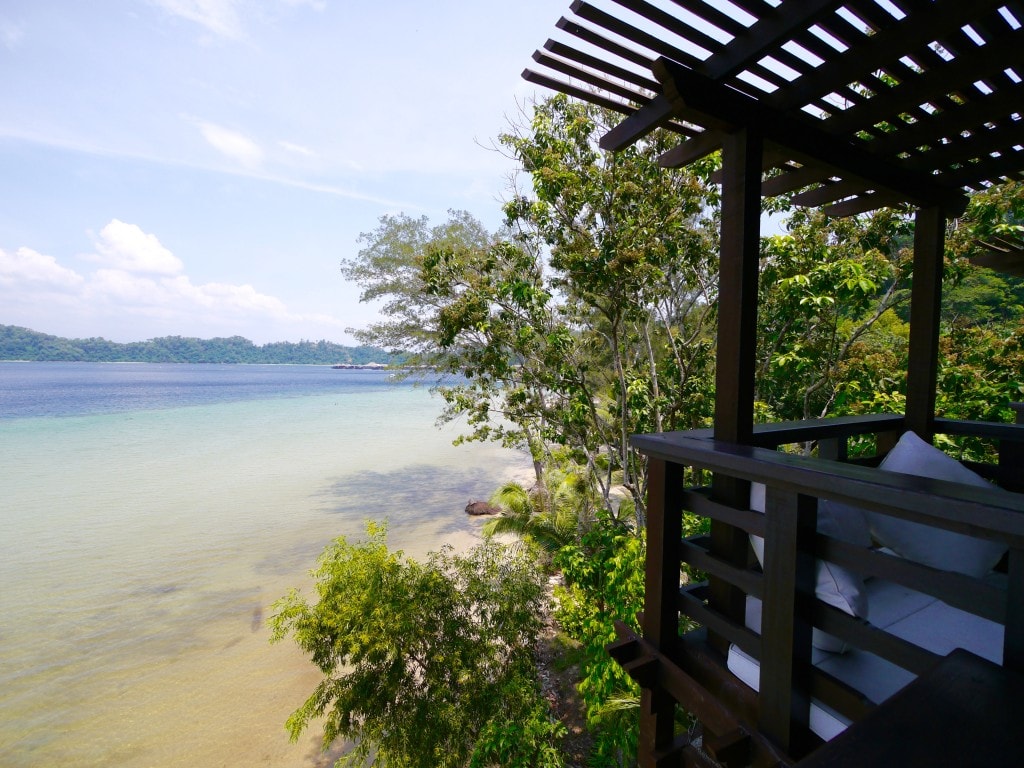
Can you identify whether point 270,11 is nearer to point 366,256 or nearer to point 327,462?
point 366,256

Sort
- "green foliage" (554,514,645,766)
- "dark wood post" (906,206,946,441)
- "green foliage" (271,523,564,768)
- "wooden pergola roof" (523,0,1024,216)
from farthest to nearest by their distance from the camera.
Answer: "green foliage" (271,523,564,768) < "green foliage" (554,514,645,766) < "dark wood post" (906,206,946,441) < "wooden pergola roof" (523,0,1024,216)

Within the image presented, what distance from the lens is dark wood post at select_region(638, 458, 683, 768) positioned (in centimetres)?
159

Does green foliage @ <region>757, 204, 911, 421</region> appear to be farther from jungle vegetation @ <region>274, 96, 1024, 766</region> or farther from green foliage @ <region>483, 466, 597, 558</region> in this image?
green foliage @ <region>483, 466, 597, 558</region>

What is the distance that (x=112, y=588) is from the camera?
991cm

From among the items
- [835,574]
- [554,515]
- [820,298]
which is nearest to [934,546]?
[835,574]

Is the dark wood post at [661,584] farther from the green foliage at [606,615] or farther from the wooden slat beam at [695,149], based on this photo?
the green foliage at [606,615]

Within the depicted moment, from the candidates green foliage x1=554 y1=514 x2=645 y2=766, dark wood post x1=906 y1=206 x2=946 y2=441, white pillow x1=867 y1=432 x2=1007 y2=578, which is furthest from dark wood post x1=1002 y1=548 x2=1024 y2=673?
green foliage x1=554 y1=514 x2=645 y2=766

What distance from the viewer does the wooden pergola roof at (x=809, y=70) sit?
1.37 meters

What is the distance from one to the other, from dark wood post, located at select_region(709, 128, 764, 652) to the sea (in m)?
6.44

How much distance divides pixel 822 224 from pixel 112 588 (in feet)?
47.0

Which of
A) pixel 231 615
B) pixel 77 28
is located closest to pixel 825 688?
pixel 231 615

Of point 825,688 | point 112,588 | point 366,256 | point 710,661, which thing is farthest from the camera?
point 366,256

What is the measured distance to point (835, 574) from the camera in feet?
4.21

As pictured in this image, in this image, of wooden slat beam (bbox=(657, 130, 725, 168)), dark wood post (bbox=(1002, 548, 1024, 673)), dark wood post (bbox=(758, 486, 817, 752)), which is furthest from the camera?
wooden slat beam (bbox=(657, 130, 725, 168))
